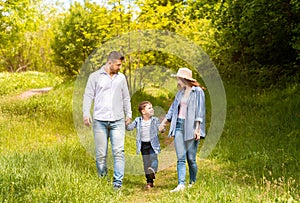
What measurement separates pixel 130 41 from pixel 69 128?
11.0ft

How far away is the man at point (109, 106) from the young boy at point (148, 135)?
1.50 ft

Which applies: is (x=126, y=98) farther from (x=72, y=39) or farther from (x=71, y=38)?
(x=72, y=39)

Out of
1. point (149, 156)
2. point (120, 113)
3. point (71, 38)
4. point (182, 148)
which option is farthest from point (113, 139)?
point (71, 38)

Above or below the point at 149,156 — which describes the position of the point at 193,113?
above

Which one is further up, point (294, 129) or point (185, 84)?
point (185, 84)

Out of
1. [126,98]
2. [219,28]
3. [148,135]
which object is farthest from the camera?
[219,28]

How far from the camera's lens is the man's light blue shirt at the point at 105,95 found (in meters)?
5.86

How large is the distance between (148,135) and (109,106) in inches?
34.6

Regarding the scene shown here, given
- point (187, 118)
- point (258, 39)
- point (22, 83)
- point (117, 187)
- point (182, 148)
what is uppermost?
point (258, 39)

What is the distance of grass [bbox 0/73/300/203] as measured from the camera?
5152mm

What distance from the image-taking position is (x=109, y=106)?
5.86m

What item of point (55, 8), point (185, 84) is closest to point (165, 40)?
point (185, 84)

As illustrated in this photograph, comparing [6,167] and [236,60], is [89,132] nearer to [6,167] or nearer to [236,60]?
[6,167]

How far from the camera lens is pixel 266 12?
1223 centimetres
